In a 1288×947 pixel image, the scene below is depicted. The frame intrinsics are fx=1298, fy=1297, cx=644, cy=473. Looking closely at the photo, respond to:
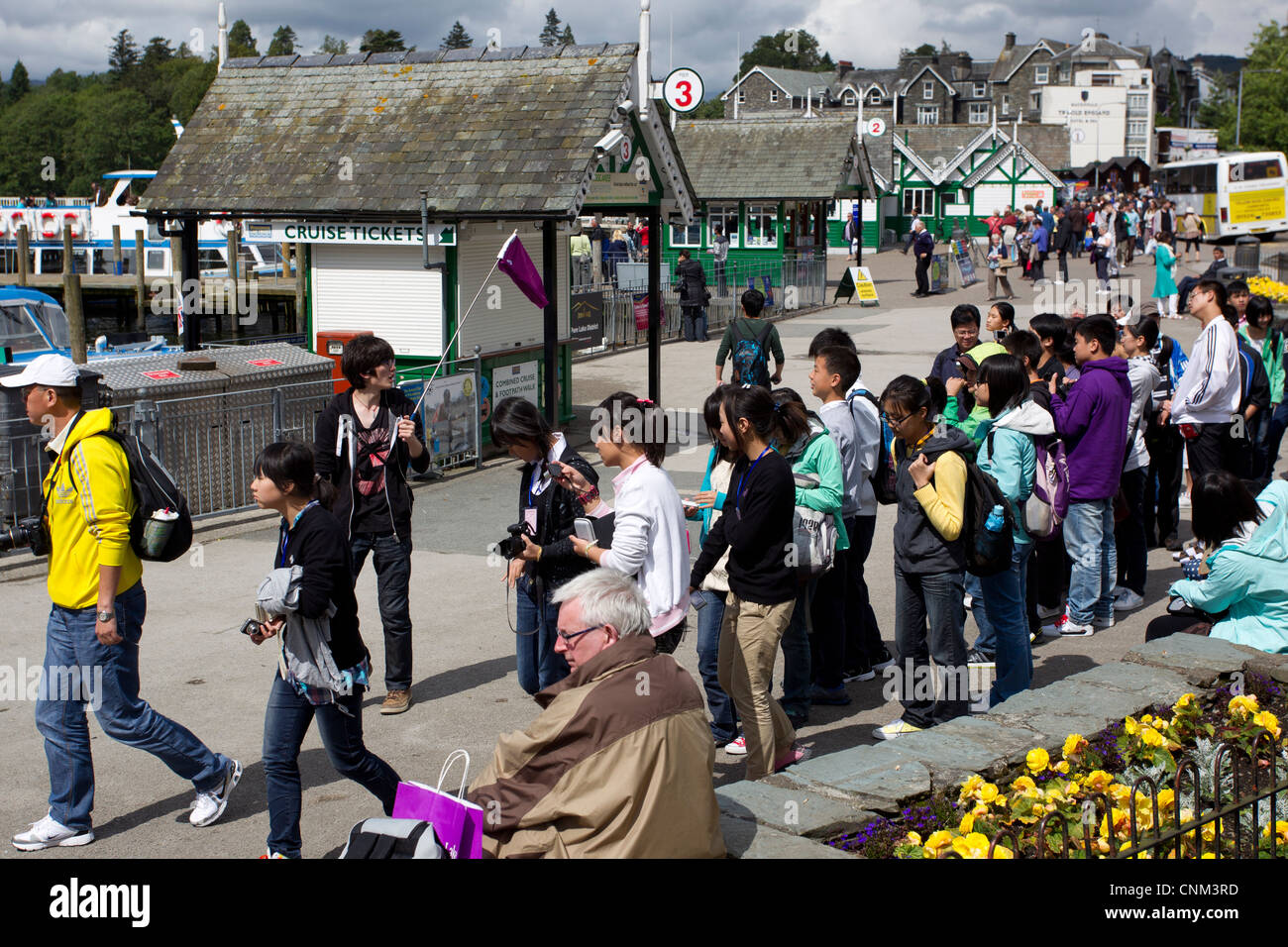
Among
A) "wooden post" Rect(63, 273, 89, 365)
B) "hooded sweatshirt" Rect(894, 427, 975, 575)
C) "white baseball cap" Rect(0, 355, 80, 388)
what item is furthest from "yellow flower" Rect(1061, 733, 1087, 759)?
"wooden post" Rect(63, 273, 89, 365)

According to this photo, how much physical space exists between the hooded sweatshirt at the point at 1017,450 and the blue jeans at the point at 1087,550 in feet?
4.52

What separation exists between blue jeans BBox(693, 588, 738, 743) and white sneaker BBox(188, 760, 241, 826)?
7.20ft

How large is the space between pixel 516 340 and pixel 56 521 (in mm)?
9852

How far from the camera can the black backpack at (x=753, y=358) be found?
1345 cm

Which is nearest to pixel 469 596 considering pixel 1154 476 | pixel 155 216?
pixel 1154 476

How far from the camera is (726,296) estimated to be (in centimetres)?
3048

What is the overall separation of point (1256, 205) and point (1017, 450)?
42.5 m

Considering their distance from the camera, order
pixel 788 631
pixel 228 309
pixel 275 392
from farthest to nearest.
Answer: pixel 228 309 < pixel 275 392 < pixel 788 631

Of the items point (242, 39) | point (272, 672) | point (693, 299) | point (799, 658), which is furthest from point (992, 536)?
point (242, 39)

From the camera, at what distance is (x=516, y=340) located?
1514 cm

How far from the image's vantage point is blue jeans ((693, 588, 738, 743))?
622 centimetres

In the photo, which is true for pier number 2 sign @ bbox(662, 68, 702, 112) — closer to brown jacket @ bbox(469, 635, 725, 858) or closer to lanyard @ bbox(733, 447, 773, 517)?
lanyard @ bbox(733, 447, 773, 517)

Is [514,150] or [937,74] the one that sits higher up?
[937,74]
